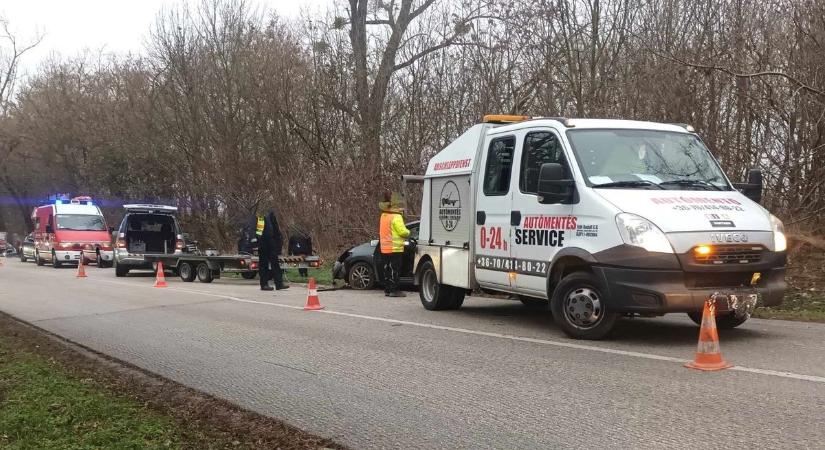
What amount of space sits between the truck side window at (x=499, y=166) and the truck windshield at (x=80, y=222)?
82.4ft

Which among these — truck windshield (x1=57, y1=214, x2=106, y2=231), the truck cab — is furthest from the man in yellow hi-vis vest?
truck windshield (x1=57, y1=214, x2=106, y2=231)

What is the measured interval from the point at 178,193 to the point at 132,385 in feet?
92.1

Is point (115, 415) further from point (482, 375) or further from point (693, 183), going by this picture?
point (693, 183)

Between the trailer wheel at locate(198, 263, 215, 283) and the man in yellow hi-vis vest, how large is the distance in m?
7.33

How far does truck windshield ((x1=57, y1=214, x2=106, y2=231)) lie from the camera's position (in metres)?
28.8

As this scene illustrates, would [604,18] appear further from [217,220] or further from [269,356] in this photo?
[217,220]

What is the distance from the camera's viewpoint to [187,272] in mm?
19031

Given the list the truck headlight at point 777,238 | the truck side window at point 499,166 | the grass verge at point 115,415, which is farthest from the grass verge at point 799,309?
the grass verge at point 115,415

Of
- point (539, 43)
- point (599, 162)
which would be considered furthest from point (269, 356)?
point (539, 43)

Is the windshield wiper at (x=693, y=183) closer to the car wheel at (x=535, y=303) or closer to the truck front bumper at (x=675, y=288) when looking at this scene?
the truck front bumper at (x=675, y=288)

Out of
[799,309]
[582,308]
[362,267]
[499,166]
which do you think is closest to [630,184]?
[582,308]

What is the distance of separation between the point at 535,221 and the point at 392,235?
5.00 meters

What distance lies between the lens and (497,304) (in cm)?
1136

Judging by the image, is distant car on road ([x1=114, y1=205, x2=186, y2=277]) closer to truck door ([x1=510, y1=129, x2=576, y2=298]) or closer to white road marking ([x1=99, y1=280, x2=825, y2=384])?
white road marking ([x1=99, y1=280, x2=825, y2=384])
